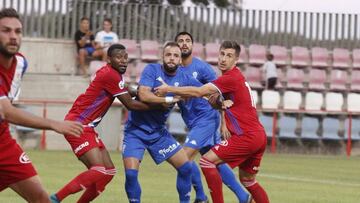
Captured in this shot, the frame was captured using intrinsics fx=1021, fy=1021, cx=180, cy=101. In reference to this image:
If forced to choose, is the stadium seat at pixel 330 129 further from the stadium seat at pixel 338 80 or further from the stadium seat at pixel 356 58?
the stadium seat at pixel 356 58

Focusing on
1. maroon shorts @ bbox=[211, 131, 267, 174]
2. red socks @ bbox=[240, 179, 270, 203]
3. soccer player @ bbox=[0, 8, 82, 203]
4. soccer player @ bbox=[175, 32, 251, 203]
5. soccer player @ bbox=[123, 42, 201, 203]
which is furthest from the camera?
soccer player @ bbox=[175, 32, 251, 203]

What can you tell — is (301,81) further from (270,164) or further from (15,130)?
(15,130)

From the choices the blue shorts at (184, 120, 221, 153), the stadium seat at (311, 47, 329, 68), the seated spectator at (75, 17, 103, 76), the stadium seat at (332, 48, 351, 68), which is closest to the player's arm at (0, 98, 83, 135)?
the blue shorts at (184, 120, 221, 153)

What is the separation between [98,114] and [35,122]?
3.88 meters

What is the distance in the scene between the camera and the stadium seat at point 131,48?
29.6 m

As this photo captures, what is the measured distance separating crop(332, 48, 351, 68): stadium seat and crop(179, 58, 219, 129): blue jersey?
17083mm

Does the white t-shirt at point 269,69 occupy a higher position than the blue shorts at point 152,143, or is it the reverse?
the white t-shirt at point 269,69

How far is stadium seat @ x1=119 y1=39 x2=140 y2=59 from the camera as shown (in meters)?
29.6

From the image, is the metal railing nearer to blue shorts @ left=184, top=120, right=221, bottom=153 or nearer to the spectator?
the spectator

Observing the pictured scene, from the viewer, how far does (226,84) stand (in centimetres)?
1209

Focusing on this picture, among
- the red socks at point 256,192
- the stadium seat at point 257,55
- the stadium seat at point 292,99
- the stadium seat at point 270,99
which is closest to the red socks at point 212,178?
the red socks at point 256,192

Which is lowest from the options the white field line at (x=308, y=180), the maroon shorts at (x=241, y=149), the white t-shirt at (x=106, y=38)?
the white field line at (x=308, y=180)

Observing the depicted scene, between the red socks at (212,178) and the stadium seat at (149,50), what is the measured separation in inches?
685

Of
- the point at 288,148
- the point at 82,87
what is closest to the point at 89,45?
the point at 82,87
